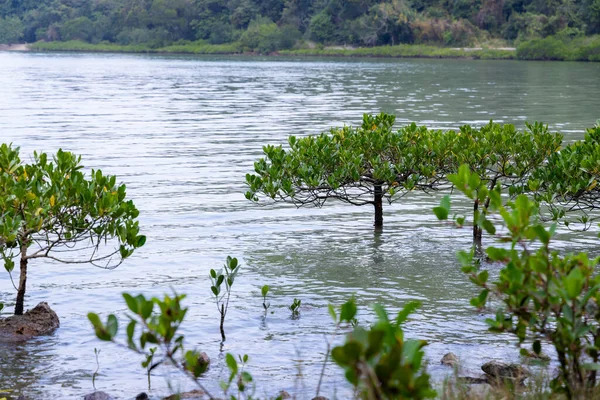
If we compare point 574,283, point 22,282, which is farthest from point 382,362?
point 22,282

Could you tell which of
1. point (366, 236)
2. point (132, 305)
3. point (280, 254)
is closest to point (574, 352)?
point (132, 305)

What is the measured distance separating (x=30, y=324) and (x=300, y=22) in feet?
473

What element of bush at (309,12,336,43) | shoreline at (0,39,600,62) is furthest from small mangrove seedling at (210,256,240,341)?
bush at (309,12,336,43)

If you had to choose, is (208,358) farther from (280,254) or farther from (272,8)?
(272,8)

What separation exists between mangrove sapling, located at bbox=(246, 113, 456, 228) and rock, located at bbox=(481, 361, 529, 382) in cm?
546

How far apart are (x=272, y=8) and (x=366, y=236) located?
145m

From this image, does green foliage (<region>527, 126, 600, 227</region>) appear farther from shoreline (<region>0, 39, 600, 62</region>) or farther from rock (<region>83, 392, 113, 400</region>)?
shoreline (<region>0, 39, 600, 62</region>)

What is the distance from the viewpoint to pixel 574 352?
16.8 ft

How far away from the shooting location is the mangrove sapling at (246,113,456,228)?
13711 millimetres

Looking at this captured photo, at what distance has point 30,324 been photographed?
1038cm

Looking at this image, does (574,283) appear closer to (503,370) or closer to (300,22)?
(503,370)

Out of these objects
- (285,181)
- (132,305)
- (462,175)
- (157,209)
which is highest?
(462,175)

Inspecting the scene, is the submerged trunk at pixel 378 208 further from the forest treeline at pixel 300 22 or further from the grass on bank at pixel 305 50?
the grass on bank at pixel 305 50

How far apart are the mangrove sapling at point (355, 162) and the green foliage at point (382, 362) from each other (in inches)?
372
